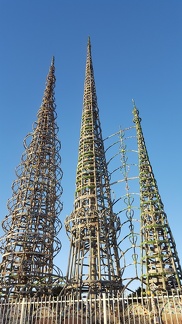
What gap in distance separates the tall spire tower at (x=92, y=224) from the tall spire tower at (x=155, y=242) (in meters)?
5.84

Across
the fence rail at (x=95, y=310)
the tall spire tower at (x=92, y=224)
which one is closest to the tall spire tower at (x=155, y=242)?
the tall spire tower at (x=92, y=224)

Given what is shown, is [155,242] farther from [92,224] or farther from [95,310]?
[95,310]

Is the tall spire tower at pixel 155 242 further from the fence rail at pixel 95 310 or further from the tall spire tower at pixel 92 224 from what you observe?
the fence rail at pixel 95 310

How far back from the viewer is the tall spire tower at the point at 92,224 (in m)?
28.5

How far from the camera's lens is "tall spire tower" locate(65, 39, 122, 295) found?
28516 millimetres

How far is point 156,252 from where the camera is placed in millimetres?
37625

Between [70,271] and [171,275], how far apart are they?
46.5 ft

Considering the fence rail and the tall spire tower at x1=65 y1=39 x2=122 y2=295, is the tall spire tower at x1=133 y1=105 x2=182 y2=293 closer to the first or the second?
the tall spire tower at x1=65 y1=39 x2=122 y2=295

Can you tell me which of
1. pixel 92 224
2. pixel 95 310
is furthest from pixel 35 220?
pixel 95 310

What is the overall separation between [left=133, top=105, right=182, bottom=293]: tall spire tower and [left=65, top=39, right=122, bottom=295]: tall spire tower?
19.2ft

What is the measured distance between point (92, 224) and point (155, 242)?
1109 cm

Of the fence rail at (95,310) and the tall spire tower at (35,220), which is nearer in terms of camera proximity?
the fence rail at (95,310)

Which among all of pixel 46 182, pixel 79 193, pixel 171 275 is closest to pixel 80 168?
pixel 79 193

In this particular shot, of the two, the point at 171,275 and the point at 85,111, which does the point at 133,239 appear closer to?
the point at 171,275
